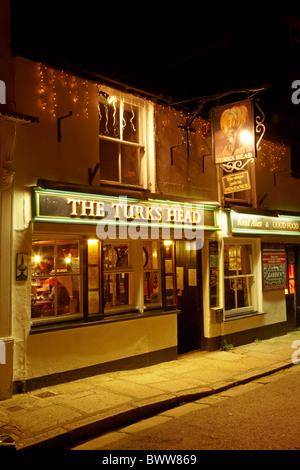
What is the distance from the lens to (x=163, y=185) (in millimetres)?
9055

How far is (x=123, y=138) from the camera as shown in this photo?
28.9ft

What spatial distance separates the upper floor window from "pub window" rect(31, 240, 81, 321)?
1.90 metres

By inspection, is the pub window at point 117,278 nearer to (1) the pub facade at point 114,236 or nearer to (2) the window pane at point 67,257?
(1) the pub facade at point 114,236

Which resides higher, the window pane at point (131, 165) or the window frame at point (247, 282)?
the window pane at point (131, 165)

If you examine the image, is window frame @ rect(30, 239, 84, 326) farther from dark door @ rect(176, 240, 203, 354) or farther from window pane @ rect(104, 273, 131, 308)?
dark door @ rect(176, 240, 203, 354)

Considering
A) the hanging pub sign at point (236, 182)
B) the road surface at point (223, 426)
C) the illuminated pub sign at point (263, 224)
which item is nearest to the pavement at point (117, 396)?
the road surface at point (223, 426)

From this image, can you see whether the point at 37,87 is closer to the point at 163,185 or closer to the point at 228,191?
the point at 163,185

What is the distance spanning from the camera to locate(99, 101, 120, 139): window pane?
847cm

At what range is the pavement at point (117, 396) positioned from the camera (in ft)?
16.8

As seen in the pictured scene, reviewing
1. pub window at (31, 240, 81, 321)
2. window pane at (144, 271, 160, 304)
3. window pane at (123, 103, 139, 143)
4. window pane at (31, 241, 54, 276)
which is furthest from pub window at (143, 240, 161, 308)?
window pane at (123, 103, 139, 143)

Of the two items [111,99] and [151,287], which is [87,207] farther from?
[111,99]

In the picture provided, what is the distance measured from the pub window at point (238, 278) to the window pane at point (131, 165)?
11.1ft

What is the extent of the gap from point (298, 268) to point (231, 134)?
5982 mm

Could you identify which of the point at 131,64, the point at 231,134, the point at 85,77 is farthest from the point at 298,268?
the point at 85,77
